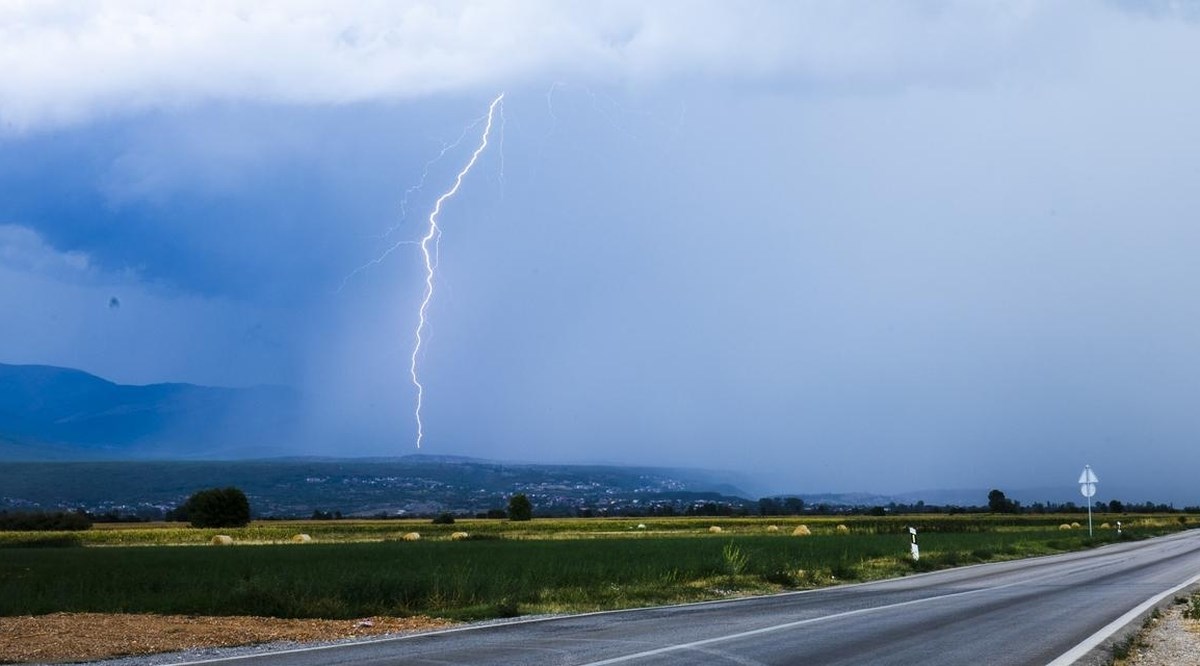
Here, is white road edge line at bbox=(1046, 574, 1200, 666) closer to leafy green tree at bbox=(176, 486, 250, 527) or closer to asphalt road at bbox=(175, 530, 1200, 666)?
asphalt road at bbox=(175, 530, 1200, 666)

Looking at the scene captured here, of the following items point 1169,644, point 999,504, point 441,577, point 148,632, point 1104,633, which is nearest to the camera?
point 1169,644

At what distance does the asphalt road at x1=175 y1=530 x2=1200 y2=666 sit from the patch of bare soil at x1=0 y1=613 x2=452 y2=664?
1.54m

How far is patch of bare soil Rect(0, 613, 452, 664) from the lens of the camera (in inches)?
525

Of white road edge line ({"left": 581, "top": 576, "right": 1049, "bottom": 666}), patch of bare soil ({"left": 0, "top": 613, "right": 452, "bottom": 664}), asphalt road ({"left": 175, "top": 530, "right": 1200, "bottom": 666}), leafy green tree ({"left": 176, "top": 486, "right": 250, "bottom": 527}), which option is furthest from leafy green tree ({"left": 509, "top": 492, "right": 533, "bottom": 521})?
patch of bare soil ({"left": 0, "top": 613, "right": 452, "bottom": 664})

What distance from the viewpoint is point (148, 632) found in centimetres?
1488

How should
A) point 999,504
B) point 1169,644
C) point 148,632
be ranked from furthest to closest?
point 999,504, point 148,632, point 1169,644

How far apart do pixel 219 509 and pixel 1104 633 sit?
8198cm

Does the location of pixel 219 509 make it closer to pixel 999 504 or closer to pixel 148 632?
pixel 148 632

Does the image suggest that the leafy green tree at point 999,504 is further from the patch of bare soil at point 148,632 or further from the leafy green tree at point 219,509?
the patch of bare soil at point 148,632

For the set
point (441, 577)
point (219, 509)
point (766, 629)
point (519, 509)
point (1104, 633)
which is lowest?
point (519, 509)

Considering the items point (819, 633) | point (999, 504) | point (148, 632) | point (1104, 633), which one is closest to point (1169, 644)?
point (1104, 633)

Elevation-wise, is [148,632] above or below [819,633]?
below

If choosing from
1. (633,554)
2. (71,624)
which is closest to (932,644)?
(71,624)

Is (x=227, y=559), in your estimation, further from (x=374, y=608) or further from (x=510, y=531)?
(x=510, y=531)
